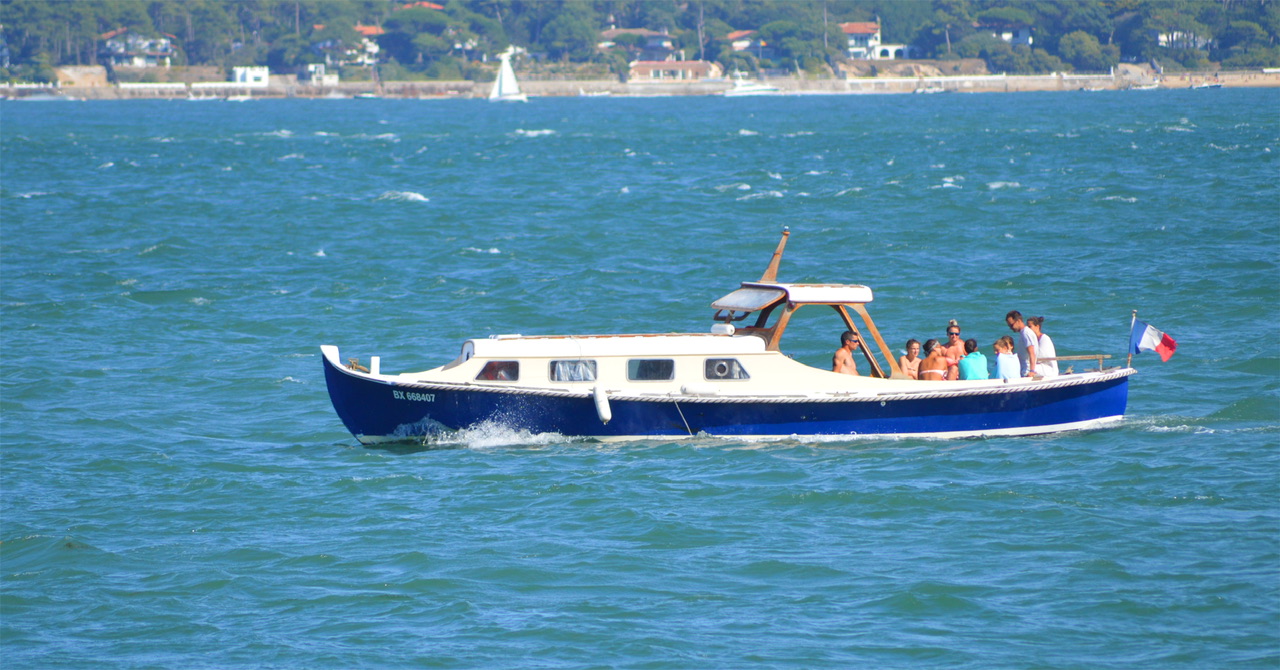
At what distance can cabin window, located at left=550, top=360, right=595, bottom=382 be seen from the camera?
837 inches

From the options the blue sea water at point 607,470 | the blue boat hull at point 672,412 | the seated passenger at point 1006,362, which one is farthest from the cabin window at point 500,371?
the seated passenger at point 1006,362

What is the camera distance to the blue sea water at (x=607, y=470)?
15180mm

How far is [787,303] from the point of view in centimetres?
2211

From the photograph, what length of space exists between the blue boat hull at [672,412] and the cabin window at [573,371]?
32 centimetres

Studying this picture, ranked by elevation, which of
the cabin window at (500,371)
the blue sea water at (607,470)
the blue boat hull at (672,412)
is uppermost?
the cabin window at (500,371)

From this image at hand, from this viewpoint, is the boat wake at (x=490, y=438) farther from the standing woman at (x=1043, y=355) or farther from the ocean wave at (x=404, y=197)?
the ocean wave at (x=404, y=197)

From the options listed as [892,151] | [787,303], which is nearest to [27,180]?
[892,151]

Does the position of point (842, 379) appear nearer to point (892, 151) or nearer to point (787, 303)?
point (787, 303)

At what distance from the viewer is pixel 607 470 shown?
67.8ft

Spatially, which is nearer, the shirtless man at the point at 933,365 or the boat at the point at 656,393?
the boat at the point at 656,393

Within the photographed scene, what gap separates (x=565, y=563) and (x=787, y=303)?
22.1 ft

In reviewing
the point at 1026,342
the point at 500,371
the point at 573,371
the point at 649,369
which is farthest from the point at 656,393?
the point at 1026,342

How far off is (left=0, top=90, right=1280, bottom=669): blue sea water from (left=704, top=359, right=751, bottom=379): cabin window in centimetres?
108

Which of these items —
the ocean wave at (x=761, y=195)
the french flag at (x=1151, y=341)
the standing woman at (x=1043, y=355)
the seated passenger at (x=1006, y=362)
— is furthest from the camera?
the ocean wave at (x=761, y=195)
